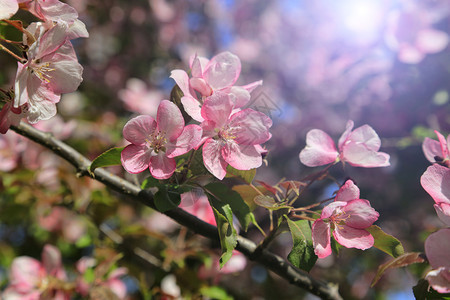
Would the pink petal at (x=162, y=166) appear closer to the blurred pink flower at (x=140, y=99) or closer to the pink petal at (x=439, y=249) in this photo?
the pink petal at (x=439, y=249)

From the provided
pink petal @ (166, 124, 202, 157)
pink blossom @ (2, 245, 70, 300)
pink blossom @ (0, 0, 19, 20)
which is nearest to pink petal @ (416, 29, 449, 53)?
pink petal @ (166, 124, 202, 157)

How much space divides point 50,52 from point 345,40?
2.11 meters

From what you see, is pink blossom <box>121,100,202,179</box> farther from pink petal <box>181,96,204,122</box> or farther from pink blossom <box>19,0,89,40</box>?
pink blossom <box>19,0,89,40</box>

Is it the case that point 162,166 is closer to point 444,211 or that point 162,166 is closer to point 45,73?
point 45,73

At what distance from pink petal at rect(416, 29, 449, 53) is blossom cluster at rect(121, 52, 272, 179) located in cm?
114

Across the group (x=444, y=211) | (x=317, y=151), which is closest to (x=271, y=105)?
(x=317, y=151)

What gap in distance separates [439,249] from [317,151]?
22 centimetres

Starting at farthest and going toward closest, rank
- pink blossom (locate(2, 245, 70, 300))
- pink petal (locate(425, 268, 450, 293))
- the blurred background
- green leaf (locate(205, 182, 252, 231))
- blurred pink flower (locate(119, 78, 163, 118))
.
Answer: blurred pink flower (locate(119, 78, 163, 118)) < the blurred background < pink blossom (locate(2, 245, 70, 300)) < green leaf (locate(205, 182, 252, 231)) < pink petal (locate(425, 268, 450, 293))

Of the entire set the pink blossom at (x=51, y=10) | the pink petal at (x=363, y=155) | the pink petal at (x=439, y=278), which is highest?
the pink blossom at (x=51, y=10)

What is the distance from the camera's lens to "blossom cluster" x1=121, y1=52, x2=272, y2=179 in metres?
0.53

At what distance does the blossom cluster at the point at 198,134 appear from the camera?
528 millimetres

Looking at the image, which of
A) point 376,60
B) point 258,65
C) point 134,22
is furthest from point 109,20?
point 376,60

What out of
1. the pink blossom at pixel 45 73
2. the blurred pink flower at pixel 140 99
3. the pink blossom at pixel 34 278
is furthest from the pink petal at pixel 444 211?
the blurred pink flower at pixel 140 99

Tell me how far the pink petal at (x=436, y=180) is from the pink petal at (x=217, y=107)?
0.30m
